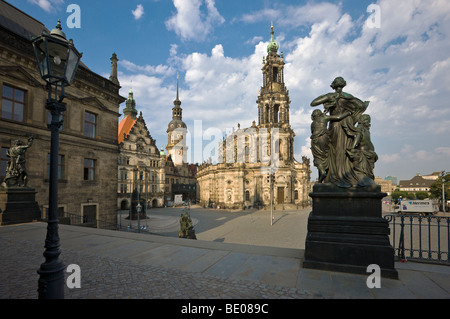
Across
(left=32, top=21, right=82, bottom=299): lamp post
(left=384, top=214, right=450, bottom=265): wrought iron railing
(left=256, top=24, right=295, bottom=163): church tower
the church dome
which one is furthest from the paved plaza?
the church dome

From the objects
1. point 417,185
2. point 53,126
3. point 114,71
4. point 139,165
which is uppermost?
point 114,71

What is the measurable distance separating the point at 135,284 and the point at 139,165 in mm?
43709

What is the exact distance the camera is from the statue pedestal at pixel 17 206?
1090cm

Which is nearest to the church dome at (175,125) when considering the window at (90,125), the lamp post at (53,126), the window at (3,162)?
the window at (90,125)

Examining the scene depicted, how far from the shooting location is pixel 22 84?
14164mm

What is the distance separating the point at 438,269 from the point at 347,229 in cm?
215

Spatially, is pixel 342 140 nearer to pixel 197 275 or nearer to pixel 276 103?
pixel 197 275

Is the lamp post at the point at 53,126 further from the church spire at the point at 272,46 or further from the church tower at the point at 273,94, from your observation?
the church spire at the point at 272,46

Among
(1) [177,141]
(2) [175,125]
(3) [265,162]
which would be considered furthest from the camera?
(2) [175,125]

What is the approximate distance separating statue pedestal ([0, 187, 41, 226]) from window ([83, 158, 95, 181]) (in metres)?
6.06

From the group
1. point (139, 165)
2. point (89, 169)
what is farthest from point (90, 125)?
point (139, 165)

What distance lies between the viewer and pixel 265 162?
47.2 metres

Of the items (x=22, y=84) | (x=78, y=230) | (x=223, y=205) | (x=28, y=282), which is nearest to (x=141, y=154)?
(x=223, y=205)

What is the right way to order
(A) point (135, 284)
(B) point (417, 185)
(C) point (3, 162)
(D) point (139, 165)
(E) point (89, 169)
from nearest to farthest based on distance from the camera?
(A) point (135, 284)
(C) point (3, 162)
(E) point (89, 169)
(D) point (139, 165)
(B) point (417, 185)
